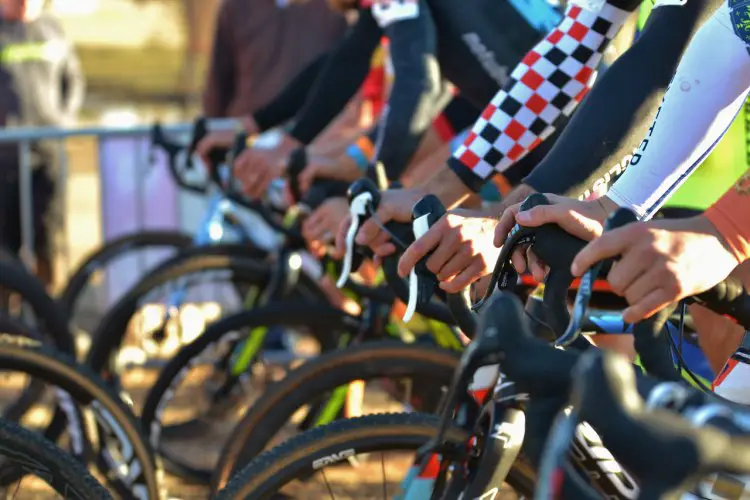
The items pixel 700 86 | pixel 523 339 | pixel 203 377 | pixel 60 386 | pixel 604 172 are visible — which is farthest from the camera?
pixel 203 377

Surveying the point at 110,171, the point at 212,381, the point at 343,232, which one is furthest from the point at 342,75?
the point at 110,171

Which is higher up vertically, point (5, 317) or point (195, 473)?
point (5, 317)

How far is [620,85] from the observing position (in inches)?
84.0

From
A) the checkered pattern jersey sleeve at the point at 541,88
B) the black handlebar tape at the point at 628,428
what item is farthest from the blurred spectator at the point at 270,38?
the black handlebar tape at the point at 628,428

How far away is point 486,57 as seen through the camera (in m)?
3.41

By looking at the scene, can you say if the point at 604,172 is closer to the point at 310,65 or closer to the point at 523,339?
the point at 523,339

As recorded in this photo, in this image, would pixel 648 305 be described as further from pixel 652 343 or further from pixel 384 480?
pixel 384 480

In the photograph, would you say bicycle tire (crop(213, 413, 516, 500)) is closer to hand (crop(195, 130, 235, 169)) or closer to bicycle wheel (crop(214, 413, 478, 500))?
bicycle wheel (crop(214, 413, 478, 500))

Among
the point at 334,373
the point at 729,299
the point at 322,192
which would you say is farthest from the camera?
the point at 322,192

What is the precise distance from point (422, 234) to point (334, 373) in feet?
2.79

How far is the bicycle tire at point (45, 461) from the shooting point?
94.3 inches

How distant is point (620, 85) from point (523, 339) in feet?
2.51

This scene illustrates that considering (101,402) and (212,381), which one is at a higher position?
(101,402)


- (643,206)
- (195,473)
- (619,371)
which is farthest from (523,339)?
(195,473)
